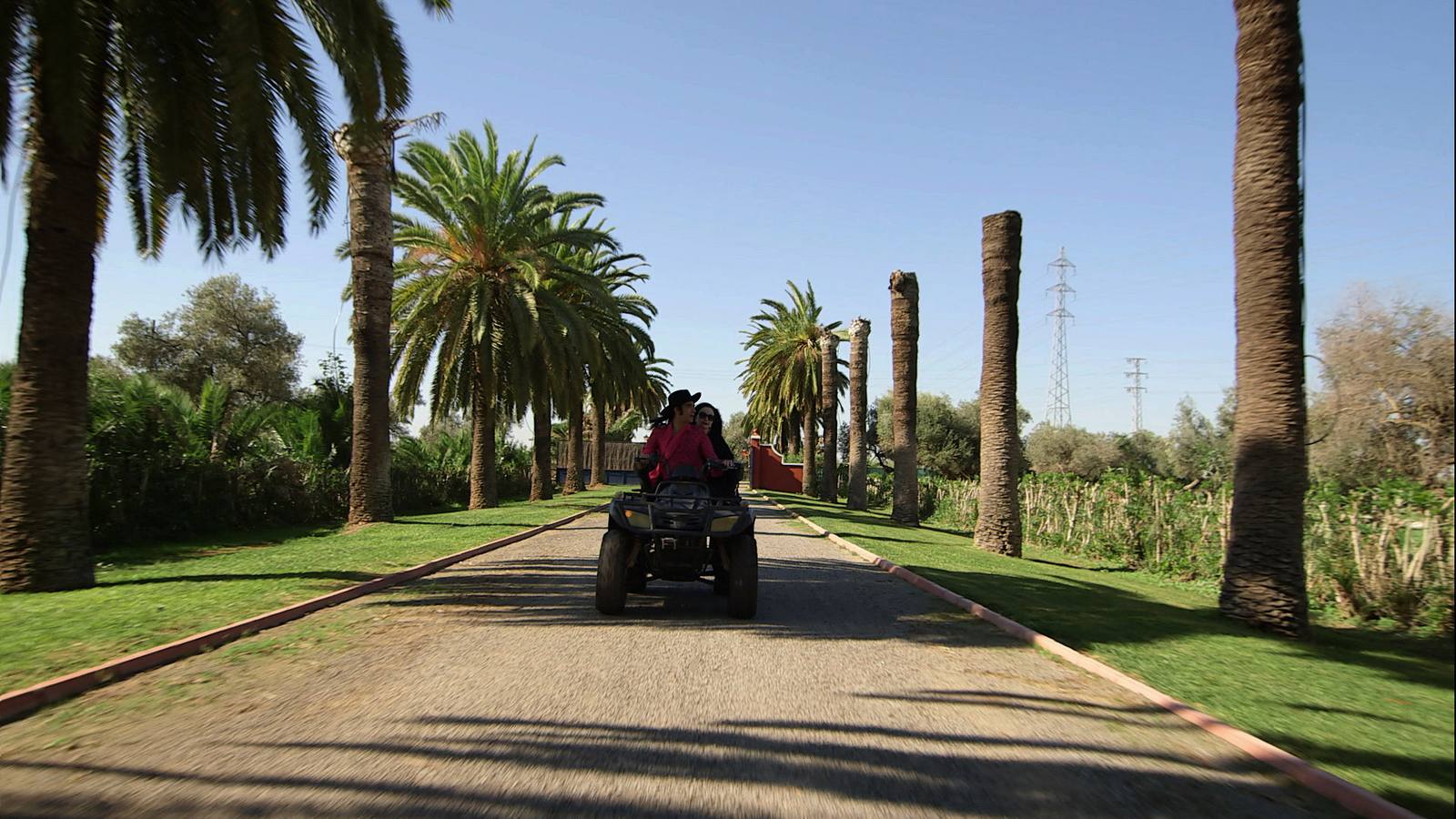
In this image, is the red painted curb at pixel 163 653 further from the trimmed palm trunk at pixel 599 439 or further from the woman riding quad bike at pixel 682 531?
the trimmed palm trunk at pixel 599 439

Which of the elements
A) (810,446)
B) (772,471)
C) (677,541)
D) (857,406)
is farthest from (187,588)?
(772,471)

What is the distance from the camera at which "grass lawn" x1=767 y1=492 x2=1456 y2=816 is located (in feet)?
16.9

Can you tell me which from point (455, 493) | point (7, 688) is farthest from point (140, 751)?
point (455, 493)

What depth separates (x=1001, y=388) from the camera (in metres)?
18.8

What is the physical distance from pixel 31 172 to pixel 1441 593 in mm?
16129

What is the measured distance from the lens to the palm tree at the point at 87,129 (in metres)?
10.1

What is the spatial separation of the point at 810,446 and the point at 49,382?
1508 inches

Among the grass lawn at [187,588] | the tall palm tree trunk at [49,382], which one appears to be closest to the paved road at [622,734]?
the grass lawn at [187,588]

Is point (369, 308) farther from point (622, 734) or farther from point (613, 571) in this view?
point (622, 734)

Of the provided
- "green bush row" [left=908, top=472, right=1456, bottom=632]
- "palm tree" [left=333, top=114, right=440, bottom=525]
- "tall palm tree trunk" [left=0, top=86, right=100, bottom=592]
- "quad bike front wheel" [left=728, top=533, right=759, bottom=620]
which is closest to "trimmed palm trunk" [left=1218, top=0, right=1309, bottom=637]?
"green bush row" [left=908, top=472, right=1456, bottom=632]

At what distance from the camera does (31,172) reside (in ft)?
34.4

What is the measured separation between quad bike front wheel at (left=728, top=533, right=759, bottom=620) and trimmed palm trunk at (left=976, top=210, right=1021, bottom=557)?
10.7 meters

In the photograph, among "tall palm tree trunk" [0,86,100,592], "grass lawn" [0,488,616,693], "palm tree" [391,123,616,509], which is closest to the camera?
"grass lawn" [0,488,616,693]

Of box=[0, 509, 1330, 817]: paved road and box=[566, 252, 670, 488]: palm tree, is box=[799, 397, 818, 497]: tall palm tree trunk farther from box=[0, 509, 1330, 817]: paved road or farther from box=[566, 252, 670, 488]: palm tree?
box=[0, 509, 1330, 817]: paved road
